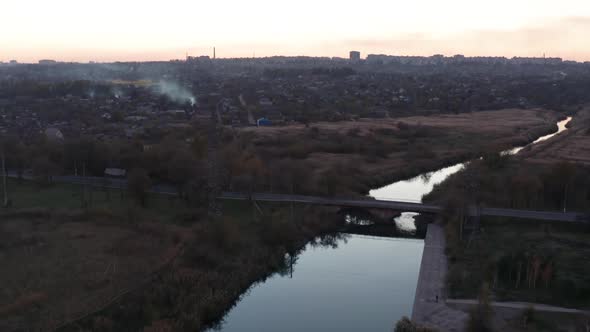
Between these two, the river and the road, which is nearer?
the river

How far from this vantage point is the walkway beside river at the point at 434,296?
12.7m

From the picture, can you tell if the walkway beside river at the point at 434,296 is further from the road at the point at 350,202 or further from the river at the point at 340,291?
the road at the point at 350,202

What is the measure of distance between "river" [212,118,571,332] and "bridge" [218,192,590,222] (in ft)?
4.65

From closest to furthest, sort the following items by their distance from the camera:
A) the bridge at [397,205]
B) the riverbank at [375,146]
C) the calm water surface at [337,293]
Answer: the calm water surface at [337,293] → the bridge at [397,205] → the riverbank at [375,146]

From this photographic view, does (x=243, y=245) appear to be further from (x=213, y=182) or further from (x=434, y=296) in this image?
(x=434, y=296)

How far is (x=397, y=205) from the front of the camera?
21.3 metres

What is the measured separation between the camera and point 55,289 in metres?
13.5

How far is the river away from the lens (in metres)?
13.9

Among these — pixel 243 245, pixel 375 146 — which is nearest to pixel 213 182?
pixel 243 245

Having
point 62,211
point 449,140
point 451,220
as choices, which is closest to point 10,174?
point 62,211

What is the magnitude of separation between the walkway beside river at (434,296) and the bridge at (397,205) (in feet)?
7.95

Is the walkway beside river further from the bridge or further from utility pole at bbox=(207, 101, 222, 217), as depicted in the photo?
utility pole at bbox=(207, 101, 222, 217)

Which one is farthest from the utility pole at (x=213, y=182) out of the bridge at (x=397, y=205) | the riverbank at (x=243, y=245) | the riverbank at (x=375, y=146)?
the riverbank at (x=375, y=146)

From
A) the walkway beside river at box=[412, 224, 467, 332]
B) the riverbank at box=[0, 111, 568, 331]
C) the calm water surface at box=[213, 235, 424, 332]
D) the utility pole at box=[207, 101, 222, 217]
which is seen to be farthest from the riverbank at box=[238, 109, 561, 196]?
the walkway beside river at box=[412, 224, 467, 332]
